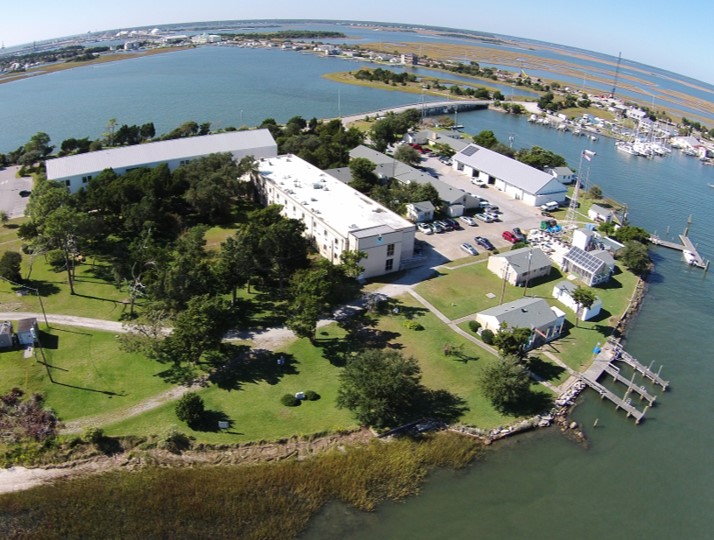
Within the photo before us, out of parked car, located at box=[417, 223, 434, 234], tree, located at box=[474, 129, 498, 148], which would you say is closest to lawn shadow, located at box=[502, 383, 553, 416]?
parked car, located at box=[417, 223, 434, 234]

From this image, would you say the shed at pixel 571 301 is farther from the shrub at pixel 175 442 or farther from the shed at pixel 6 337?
the shed at pixel 6 337

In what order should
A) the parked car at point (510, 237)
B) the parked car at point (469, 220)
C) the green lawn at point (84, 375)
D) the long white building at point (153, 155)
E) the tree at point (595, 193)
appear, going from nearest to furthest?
the green lawn at point (84, 375) < the parked car at point (510, 237) < the long white building at point (153, 155) < the parked car at point (469, 220) < the tree at point (595, 193)

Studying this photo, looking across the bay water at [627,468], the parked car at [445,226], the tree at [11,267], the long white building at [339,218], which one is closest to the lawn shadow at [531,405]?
the bay water at [627,468]

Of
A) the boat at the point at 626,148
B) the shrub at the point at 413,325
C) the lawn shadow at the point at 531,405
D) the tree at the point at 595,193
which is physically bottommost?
the lawn shadow at the point at 531,405

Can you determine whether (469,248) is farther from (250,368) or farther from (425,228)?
(250,368)

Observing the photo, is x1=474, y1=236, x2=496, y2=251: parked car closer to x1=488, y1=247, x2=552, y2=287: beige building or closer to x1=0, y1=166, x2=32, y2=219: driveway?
x1=488, y1=247, x2=552, y2=287: beige building

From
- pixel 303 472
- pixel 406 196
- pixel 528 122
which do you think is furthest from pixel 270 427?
pixel 528 122

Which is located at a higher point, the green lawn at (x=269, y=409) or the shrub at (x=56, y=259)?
the shrub at (x=56, y=259)
